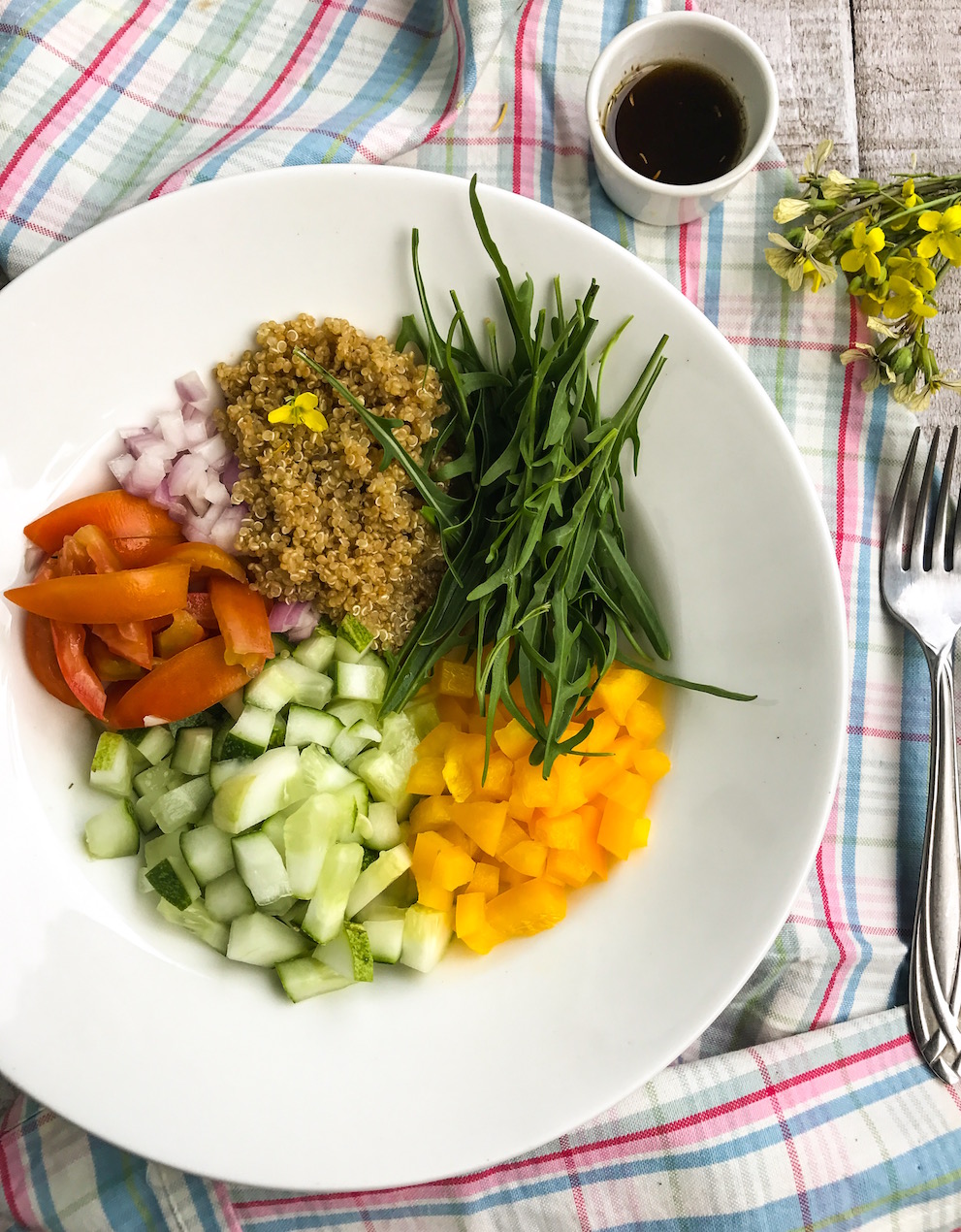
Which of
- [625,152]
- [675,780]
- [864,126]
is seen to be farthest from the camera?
[864,126]

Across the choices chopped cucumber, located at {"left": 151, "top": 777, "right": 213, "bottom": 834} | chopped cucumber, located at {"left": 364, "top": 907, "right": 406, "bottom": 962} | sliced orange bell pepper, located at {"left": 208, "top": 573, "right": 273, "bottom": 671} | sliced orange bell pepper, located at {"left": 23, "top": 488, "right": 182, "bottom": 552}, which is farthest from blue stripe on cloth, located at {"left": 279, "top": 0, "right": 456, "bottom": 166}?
chopped cucumber, located at {"left": 364, "top": 907, "right": 406, "bottom": 962}

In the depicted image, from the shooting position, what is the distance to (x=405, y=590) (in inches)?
61.4

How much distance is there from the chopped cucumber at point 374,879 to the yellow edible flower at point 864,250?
4.47 feet

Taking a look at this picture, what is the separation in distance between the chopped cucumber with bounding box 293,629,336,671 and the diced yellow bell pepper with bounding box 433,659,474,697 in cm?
20

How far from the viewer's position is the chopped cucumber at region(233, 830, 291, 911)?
146 centimetres

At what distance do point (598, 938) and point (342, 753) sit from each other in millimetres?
531

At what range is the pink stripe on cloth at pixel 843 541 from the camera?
1.74 meters

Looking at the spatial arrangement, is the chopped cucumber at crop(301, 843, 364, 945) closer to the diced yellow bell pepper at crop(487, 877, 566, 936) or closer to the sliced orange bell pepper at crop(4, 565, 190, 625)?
the diced yellow bell pepper at crop(487, 877, 566, 936)

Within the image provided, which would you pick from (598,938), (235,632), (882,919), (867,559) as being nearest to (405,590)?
(235,632)

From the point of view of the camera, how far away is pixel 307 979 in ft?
4.83

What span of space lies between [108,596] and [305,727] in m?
0.38

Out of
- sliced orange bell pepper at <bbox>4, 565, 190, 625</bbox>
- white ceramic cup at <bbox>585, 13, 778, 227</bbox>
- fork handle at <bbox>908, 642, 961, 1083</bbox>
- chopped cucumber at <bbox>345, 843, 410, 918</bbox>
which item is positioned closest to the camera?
sliced orange bell pepper at <bbox>4, 565, 190, 625</bbox>

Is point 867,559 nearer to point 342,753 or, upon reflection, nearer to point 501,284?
point 501,284

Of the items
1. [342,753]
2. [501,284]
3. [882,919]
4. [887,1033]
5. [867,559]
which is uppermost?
[501,284]
